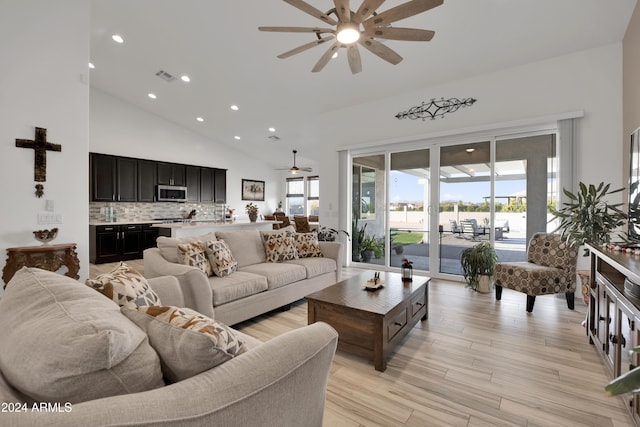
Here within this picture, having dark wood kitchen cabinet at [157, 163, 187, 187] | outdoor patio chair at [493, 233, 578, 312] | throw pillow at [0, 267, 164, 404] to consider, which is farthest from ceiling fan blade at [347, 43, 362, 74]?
dark wood kitchen cabinet at [157, 163, 187, 187]

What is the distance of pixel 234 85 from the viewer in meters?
5.39

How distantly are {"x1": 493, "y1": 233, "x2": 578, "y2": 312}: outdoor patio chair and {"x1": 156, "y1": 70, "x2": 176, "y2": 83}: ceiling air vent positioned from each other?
20.2 ft

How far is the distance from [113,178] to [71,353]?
719 cm

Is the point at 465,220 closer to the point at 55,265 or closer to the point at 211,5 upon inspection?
the point at 211,5

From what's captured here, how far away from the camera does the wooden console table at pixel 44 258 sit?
2951 millimetres

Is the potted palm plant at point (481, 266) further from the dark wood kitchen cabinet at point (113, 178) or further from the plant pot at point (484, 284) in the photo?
the dark wood kitchen cabinet at point (113, 178)

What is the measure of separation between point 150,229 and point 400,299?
647cm

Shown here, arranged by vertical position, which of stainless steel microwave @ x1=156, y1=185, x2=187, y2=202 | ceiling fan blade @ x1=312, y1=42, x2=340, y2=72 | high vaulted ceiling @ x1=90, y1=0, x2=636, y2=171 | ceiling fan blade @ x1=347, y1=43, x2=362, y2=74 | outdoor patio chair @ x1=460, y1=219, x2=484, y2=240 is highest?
high vaulted ceiling @ x1=90, y1=0, x2=636, y2=171

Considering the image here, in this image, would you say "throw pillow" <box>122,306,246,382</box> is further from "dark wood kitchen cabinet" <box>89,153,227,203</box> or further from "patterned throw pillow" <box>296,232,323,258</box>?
"dark wood kitchen cabinet" <box>89,153,227,203</box>

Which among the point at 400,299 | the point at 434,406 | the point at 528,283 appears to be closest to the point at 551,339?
the point at 528,283

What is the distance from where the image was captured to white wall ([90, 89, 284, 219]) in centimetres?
650

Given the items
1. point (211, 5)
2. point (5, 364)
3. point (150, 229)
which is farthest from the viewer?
point (150, 229)

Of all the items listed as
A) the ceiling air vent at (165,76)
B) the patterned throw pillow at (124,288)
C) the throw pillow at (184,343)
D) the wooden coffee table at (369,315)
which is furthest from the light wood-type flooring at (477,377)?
the ceiling air vent at (165,76)

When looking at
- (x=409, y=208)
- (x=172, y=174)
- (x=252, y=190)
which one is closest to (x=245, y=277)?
(x=409, y=208)
